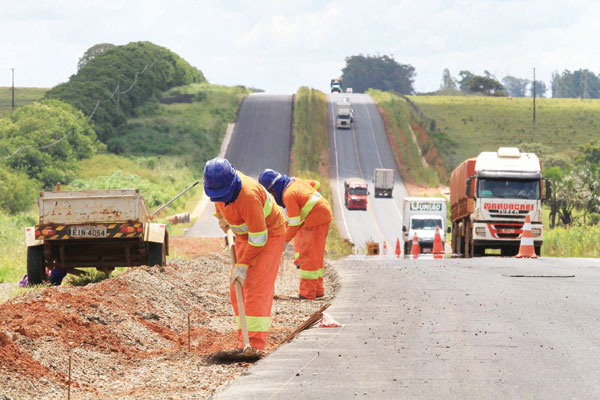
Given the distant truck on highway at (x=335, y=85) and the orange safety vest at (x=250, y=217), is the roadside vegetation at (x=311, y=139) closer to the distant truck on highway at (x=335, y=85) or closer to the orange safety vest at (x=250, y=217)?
the distant truck on highway at (x=335, y=85)

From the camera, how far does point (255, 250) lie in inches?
362

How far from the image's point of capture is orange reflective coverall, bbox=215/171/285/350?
919 centimetres

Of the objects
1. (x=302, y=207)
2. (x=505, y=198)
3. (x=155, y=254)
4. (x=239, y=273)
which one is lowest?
(x=155, y=254)

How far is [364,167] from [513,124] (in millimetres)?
43655

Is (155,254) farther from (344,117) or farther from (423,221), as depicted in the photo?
(344,117)

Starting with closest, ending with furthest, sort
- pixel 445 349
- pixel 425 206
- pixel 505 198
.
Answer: pixel 445 349 < pixel 505 198 < pixel 425 206

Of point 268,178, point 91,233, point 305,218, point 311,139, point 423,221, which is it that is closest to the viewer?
point 268,178

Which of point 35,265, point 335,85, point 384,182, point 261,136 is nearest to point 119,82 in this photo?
point 261,136

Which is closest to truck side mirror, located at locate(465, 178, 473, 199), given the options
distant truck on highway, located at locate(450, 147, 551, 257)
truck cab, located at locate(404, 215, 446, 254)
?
distant truck on highway, located at locate(450, 147, 551, 257)

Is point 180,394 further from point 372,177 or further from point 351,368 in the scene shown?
point 372,177

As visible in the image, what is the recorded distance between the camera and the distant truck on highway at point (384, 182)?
69.6 meters

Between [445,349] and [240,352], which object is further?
[240,352]

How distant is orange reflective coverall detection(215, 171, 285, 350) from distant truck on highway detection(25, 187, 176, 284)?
25.4 ft

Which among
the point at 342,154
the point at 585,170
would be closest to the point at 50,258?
the point at 585,170
